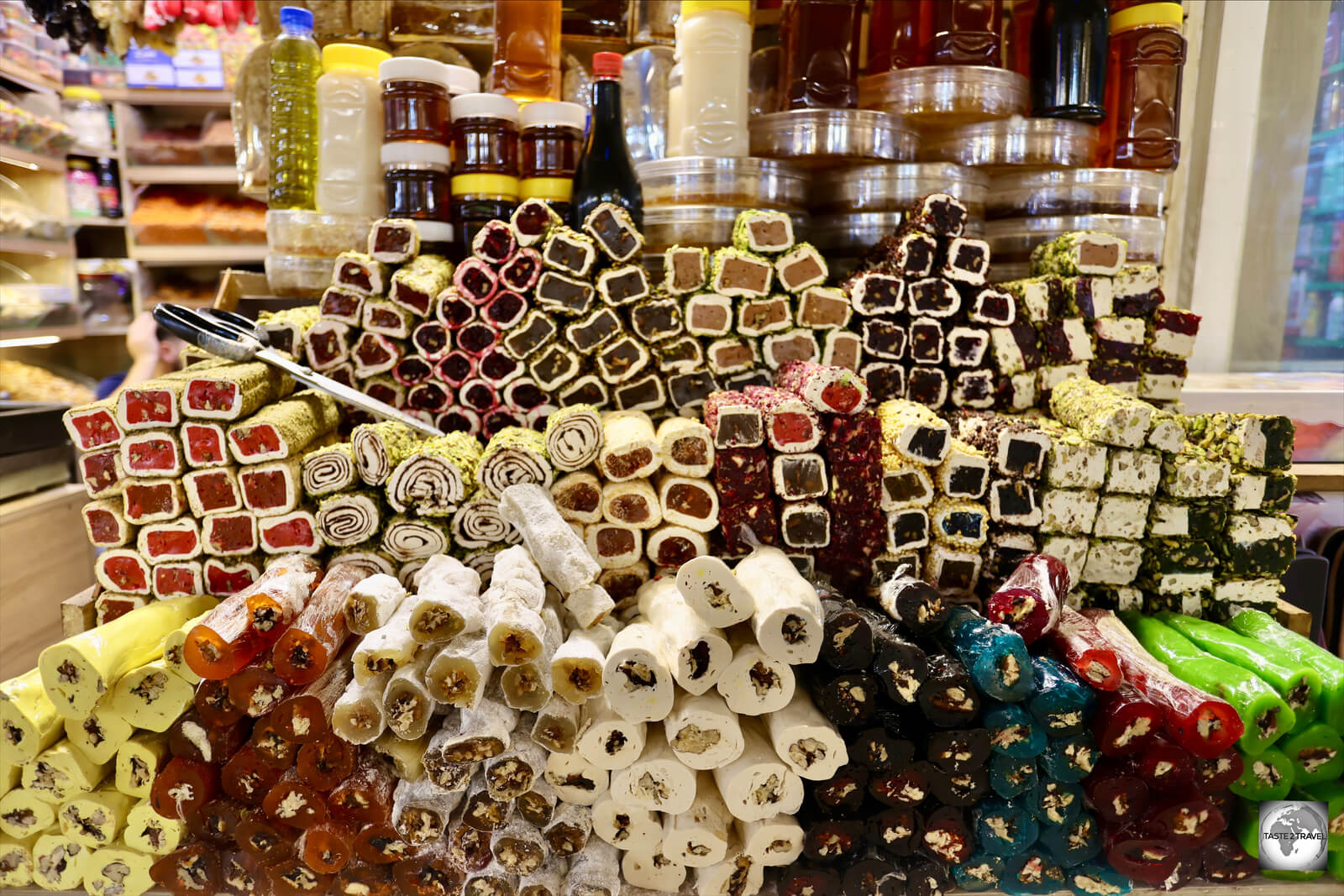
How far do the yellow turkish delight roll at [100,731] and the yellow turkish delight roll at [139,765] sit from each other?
21mm

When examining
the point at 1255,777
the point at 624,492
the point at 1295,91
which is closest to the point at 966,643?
the point at 1255,777

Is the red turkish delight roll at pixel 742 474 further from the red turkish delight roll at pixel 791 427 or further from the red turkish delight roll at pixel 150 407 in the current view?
the red turkish delight roll at pixel 150 407

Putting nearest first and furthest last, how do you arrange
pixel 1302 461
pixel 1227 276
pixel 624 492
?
pixel 624 492 → pixel 1302 461 → pixel 1227 276

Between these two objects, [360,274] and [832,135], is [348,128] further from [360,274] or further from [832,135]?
[832,135]

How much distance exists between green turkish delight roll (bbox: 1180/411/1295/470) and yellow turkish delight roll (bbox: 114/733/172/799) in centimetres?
247

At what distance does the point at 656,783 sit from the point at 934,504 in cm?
94

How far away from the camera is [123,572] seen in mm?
1879

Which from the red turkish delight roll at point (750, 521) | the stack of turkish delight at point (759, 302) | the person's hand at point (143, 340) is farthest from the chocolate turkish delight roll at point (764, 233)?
the person's hand at point (143, 340)

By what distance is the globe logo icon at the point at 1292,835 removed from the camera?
166 centimetres

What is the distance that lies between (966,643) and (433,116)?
6.66 feet

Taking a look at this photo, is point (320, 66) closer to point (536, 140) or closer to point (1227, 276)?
point (536, 140)

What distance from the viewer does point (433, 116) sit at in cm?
229

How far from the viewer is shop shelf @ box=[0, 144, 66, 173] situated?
13.7 feet

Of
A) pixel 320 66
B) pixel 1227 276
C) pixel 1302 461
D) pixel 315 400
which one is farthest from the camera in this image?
pixel 1227 276
